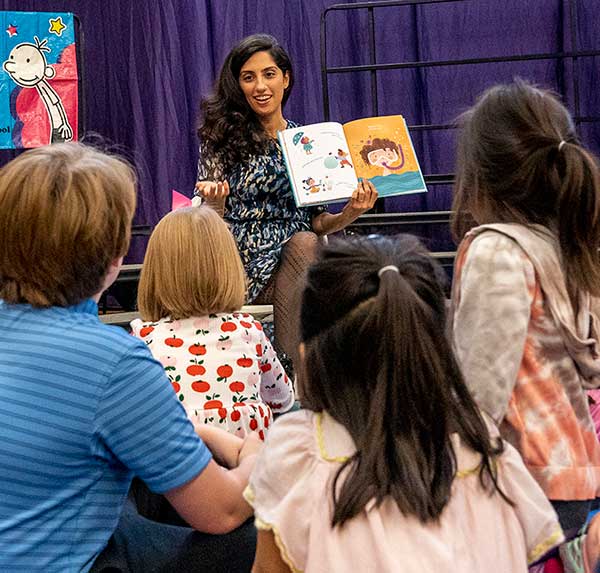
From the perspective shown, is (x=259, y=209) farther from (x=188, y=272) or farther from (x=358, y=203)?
(x=188, y=272)

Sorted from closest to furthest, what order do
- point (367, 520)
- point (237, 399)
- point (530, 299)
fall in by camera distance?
point (367, 520), point (530, 299), point (237, 399)

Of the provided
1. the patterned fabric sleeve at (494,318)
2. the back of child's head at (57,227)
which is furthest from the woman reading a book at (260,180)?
the back of child's head at (57,227)

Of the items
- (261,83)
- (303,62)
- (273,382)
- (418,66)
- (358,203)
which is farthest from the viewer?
(303,62)

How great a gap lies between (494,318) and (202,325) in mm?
713

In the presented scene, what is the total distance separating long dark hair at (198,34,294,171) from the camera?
2.85 metres

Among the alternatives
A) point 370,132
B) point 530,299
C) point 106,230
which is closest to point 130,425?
point 106,230

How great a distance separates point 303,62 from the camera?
13.9 feet

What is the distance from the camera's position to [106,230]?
114cm

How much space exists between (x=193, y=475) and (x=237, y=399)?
0.63 m

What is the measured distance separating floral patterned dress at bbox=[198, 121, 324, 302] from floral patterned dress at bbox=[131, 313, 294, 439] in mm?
986

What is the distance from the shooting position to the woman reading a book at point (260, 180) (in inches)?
110

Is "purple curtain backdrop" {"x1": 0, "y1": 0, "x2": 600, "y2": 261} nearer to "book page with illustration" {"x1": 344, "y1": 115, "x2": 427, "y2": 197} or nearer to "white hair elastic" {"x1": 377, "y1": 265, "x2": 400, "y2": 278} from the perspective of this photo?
"book page with illustration" {"x1": 344, "y1": 115, "x2": 427, "y2": 197}

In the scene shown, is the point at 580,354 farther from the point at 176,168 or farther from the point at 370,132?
the point at 176,168

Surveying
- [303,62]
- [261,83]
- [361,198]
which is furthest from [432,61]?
[361,198]
